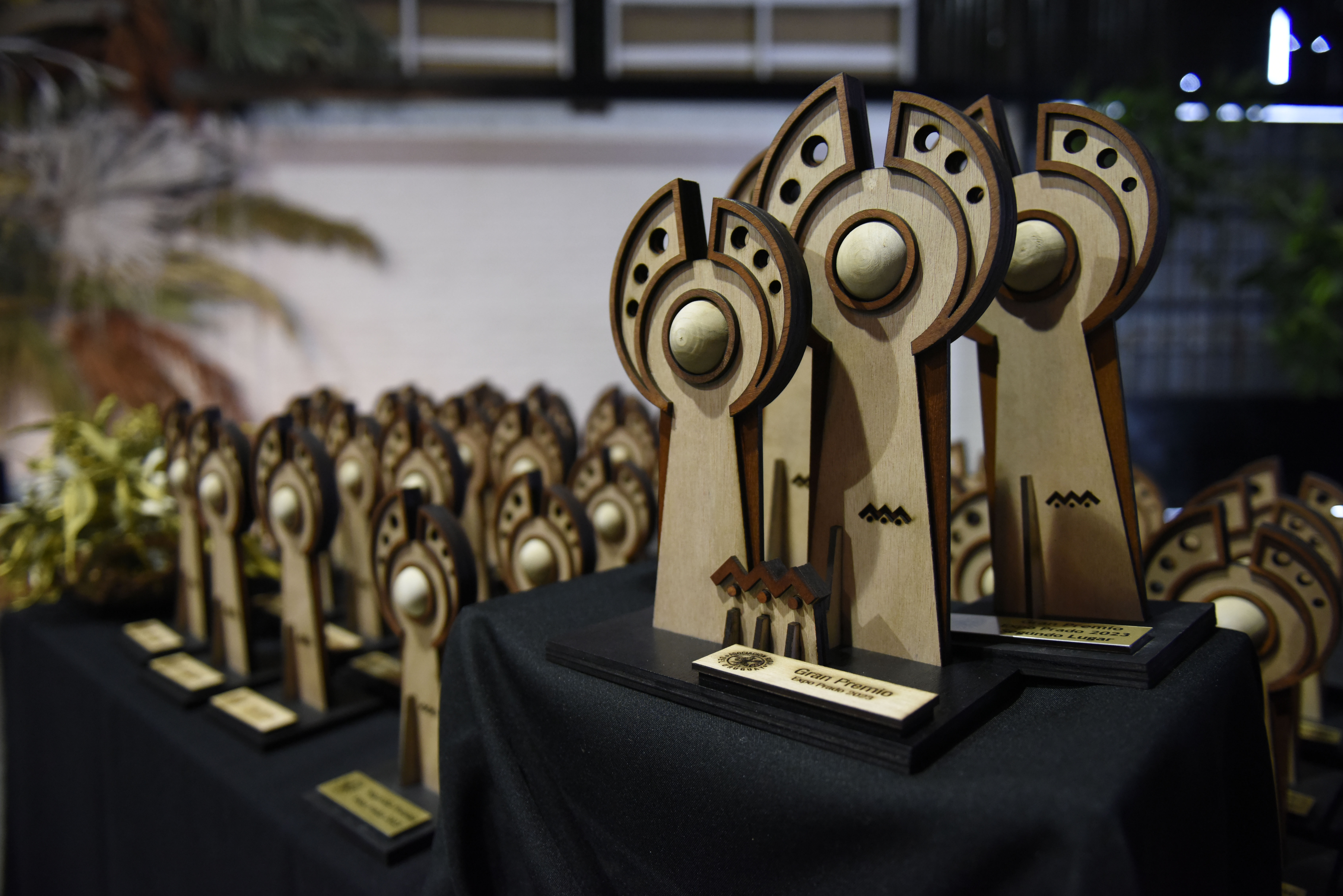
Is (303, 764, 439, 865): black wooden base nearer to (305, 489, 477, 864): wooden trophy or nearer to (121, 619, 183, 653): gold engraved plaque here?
(305, 489, 477, 864): wooden trophy

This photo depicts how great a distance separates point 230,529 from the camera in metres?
1.36

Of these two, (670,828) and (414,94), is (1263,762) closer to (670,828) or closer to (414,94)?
(670,828)

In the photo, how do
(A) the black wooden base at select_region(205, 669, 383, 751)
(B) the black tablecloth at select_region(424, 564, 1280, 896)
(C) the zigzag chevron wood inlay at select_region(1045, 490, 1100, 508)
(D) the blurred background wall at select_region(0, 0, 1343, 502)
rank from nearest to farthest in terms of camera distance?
1. (B) the black tablecloth at select_region(424, 564, 1280, 896)
2. (C) the zigzag chevron wood inlay at select_region(1045, 490, 1100, 508)
3. (A) the black wooden base at select_region(205, 669, 383, 751)
4. (D) the blurred background wall at select_region(0, 0, 1343, 502)

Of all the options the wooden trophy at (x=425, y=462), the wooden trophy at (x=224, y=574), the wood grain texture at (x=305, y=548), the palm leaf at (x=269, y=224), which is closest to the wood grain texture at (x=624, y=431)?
the wooden trophy at (x=425, y=462)

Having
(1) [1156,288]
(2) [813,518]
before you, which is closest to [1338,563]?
(2) [813,518]

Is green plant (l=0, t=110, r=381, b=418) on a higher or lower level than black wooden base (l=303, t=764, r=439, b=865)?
higher

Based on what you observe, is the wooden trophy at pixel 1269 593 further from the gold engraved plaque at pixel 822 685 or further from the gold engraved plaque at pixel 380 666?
the gold engraved plaque at pixel 380 666

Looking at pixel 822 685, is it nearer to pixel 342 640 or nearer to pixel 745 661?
pixel 745 661

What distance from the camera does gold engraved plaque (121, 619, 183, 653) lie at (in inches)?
57.8

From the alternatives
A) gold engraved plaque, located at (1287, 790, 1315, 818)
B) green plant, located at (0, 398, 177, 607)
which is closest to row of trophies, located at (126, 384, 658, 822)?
green plant, located at (0, 398, 177, 607)

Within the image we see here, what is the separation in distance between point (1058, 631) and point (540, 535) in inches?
25.1

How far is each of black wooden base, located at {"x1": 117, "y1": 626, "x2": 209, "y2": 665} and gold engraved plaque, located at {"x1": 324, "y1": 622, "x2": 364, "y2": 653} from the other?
0.22m

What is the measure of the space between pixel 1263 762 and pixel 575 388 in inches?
138

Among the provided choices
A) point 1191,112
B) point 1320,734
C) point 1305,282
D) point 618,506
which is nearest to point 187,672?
point 618,506
